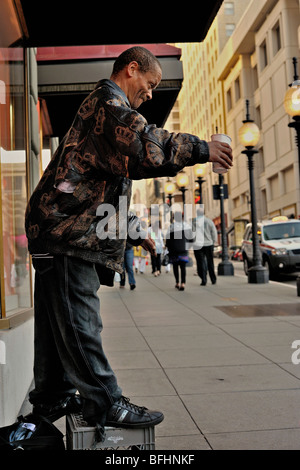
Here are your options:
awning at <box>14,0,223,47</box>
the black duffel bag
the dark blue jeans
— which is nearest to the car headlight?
awning at <box>14,0,223,47</box>

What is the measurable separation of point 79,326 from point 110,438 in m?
0.52

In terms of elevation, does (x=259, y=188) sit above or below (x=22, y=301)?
above

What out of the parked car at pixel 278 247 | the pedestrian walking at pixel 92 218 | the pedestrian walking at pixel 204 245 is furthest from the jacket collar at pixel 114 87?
the parked car at pixel 278 247

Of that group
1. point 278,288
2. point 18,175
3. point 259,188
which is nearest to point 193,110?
point 259,188

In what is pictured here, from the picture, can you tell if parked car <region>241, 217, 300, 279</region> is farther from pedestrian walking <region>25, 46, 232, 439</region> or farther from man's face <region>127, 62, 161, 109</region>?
pedestrian walking <region>25, 46, 232, 439</region>

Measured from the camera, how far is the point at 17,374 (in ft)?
12.1

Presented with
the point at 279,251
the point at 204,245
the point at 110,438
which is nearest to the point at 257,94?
the point at 279,251

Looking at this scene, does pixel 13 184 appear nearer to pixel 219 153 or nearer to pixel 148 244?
pixel 148 244

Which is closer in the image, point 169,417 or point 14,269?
point 169,417

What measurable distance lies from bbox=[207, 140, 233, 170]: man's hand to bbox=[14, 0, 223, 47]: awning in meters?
2.90

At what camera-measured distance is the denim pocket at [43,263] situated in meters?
2.57

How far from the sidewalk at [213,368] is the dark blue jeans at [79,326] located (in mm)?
752

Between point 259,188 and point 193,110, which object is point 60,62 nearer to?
point 259,188

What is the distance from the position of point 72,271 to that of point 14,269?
2.14 m
